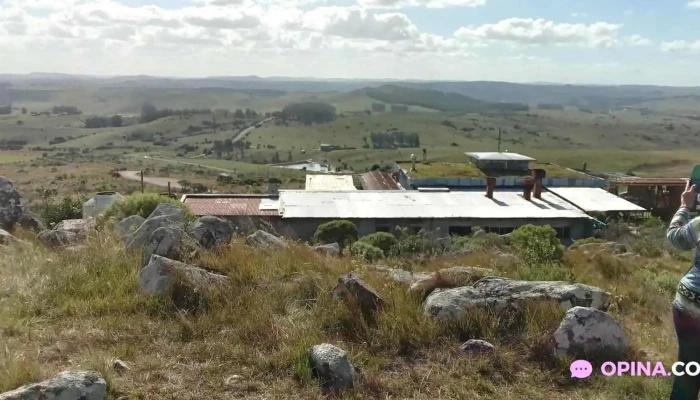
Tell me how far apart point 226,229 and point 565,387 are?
191 inches

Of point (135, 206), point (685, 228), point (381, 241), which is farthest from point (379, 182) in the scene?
point (685, 228)

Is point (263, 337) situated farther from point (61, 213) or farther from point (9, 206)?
point (61, 213)

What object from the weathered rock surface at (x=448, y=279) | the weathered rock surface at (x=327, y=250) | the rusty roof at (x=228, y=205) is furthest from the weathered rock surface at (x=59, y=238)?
the rusty roof at (x=228, y=205)

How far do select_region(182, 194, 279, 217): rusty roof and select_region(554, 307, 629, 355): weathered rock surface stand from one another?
21.8m

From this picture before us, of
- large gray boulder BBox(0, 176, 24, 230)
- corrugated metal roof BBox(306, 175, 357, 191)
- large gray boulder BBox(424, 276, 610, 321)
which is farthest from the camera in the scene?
corrugated metal roof BBox(306, 175, 357, 191)

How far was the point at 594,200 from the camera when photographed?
1373 inches

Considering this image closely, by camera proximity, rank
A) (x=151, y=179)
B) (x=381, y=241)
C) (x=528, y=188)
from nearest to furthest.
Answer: (x=381, y=241)
(x=528, y=188)
(x=151, y=179)

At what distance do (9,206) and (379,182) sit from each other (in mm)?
35327

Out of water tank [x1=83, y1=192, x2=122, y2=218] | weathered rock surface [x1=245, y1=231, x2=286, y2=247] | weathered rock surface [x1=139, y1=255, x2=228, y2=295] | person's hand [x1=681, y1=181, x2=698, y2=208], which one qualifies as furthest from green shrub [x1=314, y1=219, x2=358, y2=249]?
person's hand [x1=681, y1=181, x2=698, y2=208]

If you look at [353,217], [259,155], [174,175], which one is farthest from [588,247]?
[259,155]

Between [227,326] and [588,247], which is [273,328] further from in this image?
[588,247]

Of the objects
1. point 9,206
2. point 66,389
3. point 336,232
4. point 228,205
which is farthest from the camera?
point 228,205

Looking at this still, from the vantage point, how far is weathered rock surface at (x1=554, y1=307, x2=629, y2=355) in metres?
5.35

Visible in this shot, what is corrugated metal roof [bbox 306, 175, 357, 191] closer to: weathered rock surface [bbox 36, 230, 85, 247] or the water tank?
the water tank
